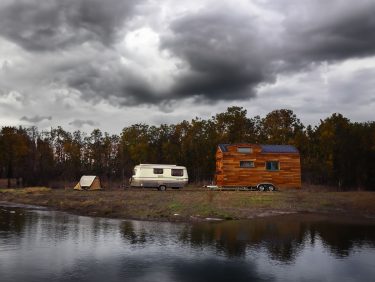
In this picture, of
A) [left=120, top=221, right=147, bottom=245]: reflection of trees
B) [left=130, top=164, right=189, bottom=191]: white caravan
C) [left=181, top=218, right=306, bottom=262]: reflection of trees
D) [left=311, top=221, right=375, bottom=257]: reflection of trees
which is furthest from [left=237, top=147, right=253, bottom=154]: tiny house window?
[left=120, top=221, right=147, bottom=245]: reflection of trees

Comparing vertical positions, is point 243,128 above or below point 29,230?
above

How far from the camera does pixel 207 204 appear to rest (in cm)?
3628

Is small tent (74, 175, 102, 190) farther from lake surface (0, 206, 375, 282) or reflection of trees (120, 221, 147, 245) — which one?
reflection of trees (120, 221, 147, 245)

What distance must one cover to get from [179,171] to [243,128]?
35.1 metres

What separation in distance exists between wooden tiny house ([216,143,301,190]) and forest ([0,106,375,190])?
49.8 ft

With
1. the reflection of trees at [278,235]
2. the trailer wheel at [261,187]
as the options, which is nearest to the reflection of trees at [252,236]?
the reflection of trees at [278,235]

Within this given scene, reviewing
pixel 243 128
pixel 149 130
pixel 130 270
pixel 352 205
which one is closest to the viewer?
pixel 130 270

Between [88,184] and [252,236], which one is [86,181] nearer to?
[88,184]

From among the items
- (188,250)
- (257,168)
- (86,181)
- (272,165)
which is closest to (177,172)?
(257,168)

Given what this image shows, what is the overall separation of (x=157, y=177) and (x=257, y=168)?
1171 centimetres

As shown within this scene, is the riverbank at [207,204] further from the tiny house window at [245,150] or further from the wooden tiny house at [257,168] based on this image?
the tiny house window at [245,150]

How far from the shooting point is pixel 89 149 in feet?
349

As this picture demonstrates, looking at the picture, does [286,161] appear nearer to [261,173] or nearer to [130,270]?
[261,173]

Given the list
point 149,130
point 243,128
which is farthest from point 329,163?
point 149,130
